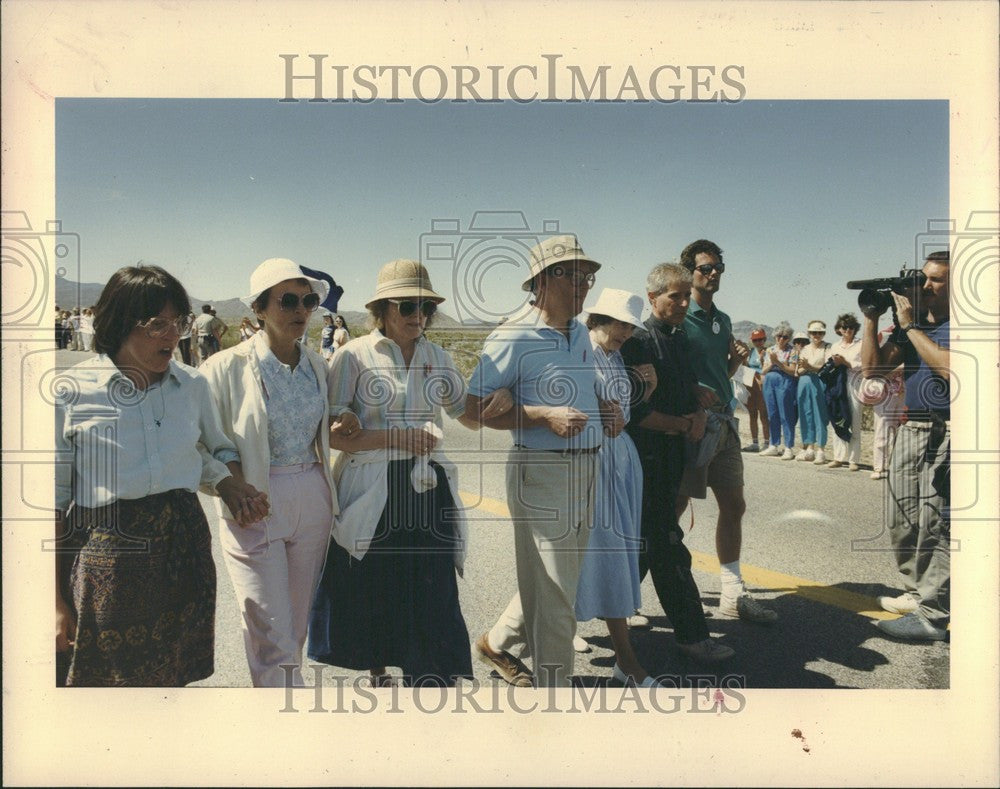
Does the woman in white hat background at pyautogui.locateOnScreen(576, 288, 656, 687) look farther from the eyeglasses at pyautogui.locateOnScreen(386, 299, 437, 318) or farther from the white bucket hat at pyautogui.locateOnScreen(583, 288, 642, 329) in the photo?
the eyeglasses at pyautogui.locateOnScreen(386, 299, 437, 318)

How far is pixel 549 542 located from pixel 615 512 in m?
0.43

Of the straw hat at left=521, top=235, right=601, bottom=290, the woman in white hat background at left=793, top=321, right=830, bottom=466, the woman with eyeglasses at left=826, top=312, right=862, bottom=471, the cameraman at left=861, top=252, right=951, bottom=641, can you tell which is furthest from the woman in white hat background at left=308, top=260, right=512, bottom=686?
the woman in white hat background at left=793, top=321, right=830, bottom=466

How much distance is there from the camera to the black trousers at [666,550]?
3.73 metres

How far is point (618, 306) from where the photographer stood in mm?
3525

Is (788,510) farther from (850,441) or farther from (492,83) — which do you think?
(492,83)

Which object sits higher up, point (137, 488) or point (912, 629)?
point (137, 488)

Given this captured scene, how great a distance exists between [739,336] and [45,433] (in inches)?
126

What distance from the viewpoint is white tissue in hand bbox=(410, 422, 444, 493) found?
3197 millimetres

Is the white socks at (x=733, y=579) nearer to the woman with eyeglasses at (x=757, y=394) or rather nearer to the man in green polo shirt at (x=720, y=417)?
the man in green polo shirt at (x=720, y=417)

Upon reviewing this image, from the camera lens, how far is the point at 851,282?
3.67 meters

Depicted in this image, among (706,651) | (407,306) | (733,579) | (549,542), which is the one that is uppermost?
(407,306)

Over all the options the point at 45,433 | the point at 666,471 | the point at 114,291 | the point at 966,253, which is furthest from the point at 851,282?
the point at 45,433

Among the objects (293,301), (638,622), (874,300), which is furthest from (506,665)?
(874,300)

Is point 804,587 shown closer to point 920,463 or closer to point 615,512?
point 920,463
